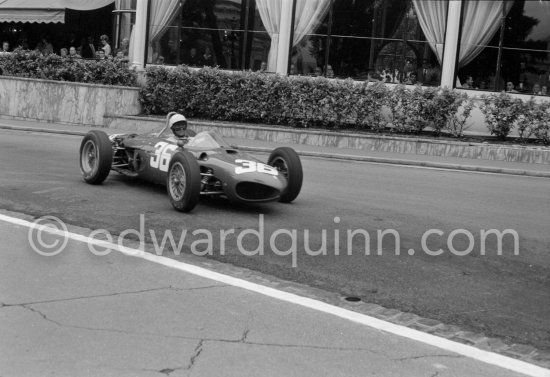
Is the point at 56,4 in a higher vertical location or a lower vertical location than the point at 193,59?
higher

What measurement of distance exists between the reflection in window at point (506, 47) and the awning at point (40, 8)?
13.7 meters

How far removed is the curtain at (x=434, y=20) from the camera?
22750 mm

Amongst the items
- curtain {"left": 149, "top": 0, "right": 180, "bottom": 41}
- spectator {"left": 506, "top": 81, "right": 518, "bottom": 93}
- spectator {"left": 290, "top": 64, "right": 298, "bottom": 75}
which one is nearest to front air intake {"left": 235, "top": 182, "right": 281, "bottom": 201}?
spectator {"left": 506, "top": 81, "right": 518, "bottom": 93}

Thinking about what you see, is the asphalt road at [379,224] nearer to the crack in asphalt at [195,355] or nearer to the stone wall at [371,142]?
the crack in asphalt at [195,355]

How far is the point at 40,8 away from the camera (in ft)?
90.4

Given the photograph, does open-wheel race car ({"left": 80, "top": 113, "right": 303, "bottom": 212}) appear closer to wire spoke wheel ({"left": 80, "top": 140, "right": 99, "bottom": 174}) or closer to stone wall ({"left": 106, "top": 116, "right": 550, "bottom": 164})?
wire spoke wheel ({"left": 80, "top": 140, "right": 99, "bottom": 174})

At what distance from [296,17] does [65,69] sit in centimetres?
727

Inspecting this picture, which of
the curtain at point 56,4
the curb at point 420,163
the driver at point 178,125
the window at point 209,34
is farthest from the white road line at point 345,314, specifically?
the curtain at point 56,4

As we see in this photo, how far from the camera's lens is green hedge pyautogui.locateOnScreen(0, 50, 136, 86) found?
22.5m

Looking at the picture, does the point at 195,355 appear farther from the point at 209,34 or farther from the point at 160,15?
the point at 160,15

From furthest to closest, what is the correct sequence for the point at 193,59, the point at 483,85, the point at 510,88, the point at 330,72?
the point at 193,59 < the point at 330,72 < the point at 483,85 < the point at 510,88

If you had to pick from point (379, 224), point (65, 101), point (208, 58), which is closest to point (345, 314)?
point (379, 224)

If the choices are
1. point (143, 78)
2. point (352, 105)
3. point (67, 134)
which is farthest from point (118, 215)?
point (143, 78)

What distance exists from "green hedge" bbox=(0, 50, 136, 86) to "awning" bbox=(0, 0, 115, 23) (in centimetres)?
421
